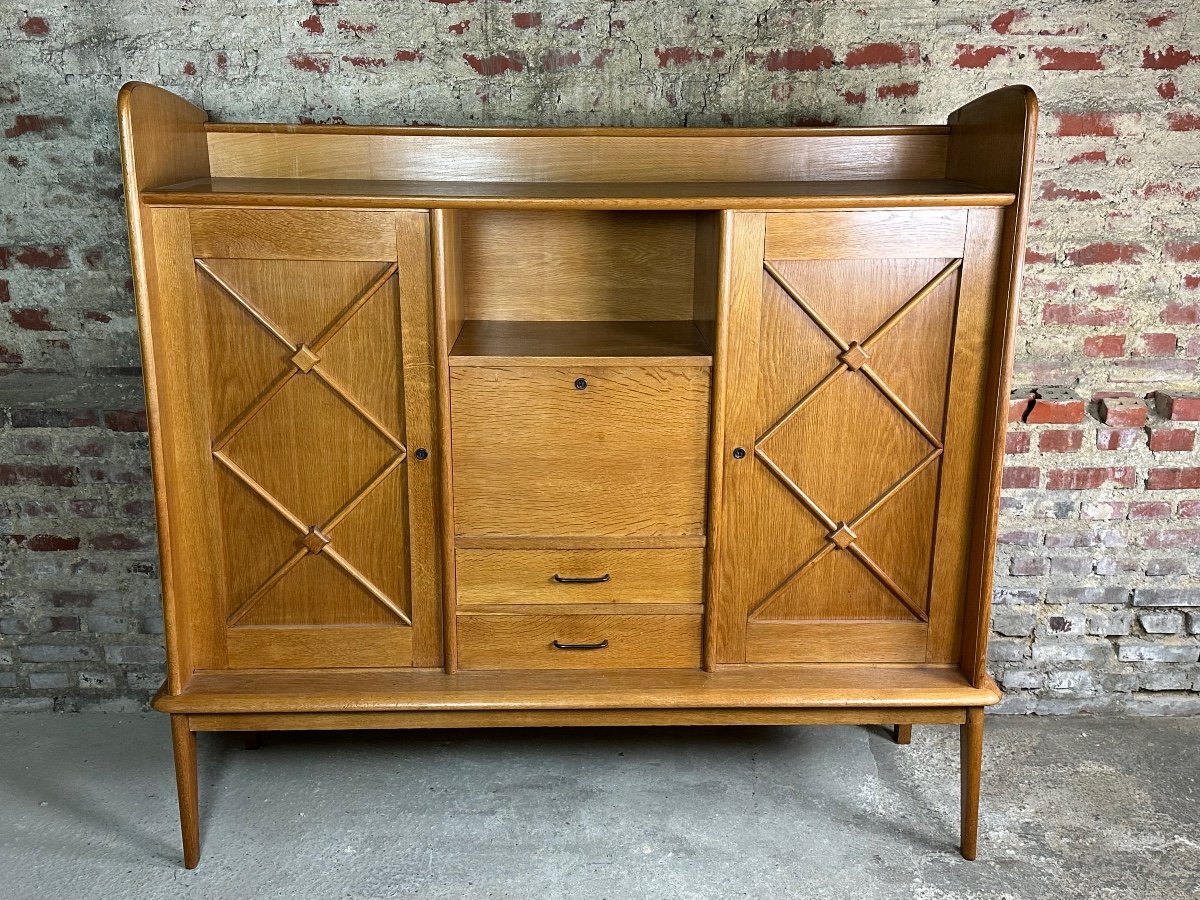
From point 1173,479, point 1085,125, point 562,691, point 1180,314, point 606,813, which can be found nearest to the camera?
point 562,691

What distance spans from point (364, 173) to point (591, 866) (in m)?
1.69

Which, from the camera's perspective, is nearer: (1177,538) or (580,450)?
(580,450)

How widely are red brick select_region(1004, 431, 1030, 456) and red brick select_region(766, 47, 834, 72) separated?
107cm

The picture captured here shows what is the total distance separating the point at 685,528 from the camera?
7.28ft

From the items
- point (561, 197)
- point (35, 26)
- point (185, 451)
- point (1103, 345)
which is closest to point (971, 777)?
point (1103, 345)

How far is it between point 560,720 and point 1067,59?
1988mm

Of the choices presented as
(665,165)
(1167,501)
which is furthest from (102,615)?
(1167,501)

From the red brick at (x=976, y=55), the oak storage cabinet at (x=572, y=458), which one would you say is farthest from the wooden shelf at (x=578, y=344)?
the red brick at (x=976, y=55)

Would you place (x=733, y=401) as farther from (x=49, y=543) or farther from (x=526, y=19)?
(x=49, y=543)

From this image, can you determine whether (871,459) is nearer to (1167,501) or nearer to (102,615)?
(1167,501)

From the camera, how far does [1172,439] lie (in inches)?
106

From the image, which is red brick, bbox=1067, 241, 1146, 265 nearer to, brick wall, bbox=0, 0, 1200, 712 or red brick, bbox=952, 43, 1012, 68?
brick wall, bbox=0, 0, 1200, 712

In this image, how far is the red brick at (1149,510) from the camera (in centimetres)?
275

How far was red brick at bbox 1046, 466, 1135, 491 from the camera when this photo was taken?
8.95 feet
